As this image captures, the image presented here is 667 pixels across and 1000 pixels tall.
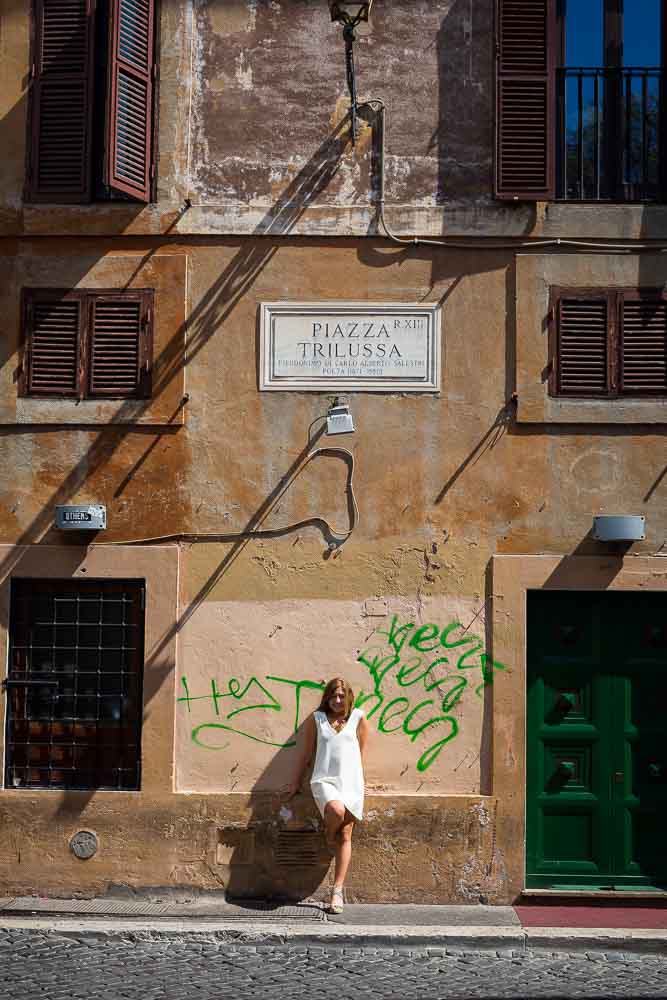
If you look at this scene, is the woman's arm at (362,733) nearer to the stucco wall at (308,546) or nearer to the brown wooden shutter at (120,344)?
the stucco wall at (308,546)

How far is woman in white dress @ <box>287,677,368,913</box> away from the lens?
8.99 metres

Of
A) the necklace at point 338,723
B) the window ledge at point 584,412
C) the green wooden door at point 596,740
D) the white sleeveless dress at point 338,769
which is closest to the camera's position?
the white sleeveless dress at point 338,769

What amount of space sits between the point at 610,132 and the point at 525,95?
0.73m

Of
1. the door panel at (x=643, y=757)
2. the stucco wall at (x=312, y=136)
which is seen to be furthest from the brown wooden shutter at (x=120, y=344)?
the door panel at (x=643, y=757)

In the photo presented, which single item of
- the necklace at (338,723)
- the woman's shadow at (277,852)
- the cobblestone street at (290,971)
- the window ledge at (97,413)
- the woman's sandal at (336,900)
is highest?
the window ledge at (97,413)

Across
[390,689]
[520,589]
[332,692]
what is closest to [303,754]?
Answer: [332,692]

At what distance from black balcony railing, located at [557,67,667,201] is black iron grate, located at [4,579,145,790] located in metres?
4.57

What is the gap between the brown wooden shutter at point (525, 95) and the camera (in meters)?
9.59

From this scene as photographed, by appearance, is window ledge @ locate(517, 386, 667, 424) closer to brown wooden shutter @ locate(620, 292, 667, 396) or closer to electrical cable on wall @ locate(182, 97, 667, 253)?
brown wooden shutter @ locate(620, 292, 667, 396)

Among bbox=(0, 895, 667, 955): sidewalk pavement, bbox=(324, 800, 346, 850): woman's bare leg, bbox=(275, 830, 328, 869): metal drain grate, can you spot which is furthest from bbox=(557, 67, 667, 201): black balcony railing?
bbox=(0, 895, 667, 955): sidewalk pavement

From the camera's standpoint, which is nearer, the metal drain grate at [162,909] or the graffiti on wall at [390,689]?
the metal drain grate at [162,909]

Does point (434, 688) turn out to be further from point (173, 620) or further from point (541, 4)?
point (541, 4)

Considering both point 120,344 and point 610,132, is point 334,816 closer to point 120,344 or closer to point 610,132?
point 120,344

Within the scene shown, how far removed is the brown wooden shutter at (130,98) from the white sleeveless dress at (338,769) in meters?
4.15
